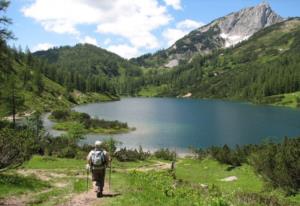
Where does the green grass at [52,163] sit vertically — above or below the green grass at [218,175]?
above

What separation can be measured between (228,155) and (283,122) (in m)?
97.7

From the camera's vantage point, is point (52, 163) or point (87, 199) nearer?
point (87, 199)

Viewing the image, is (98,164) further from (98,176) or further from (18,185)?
(18,185)

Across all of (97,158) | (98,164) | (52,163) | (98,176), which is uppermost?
(97,158)

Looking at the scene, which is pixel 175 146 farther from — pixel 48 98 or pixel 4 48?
pixel 48 98

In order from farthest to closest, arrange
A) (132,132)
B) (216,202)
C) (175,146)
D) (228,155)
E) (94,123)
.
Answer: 1. (94,123)
2. (132,132)
3. (175,146)
4. (228,155)
5. (216,202)

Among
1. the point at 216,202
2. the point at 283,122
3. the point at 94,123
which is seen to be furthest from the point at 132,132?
the point at 216,202

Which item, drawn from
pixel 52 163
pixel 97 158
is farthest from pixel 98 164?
pixel 52 163

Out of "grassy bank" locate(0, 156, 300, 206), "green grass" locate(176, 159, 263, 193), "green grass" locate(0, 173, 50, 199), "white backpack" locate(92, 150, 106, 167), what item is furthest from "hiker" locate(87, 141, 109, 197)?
"green grass" locate(176, 159, 263, 193)

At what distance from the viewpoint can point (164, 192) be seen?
747 inches

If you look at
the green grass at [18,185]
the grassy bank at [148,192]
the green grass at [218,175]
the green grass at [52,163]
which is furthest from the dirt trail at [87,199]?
the green grass at [52,163]

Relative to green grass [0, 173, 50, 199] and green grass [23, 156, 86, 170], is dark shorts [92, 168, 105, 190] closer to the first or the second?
green grass [0, 173, 50, 199]

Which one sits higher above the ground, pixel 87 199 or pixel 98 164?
pixel 98 164

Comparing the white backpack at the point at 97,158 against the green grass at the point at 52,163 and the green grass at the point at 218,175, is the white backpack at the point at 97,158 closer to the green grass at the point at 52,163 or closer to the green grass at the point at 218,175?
the green grass at the point at 218,175
